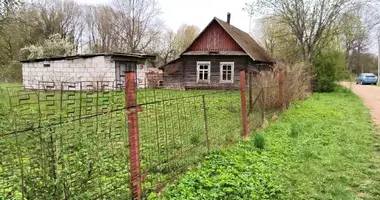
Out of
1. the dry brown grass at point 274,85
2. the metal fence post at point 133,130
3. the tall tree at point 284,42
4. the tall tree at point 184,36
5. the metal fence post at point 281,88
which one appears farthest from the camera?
the tall tree at point 184,36

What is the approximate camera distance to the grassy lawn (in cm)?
420

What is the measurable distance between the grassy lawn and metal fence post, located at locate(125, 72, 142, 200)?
1.56 ft

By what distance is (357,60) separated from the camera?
189ft

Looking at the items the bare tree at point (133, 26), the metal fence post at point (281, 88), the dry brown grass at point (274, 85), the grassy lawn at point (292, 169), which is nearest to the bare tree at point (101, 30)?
the bare tree at point (133, 26)

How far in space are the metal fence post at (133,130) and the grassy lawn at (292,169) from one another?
475 mm

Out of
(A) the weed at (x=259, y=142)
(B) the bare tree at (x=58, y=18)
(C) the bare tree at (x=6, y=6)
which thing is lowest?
(A) the weed at (x=259, y=142)

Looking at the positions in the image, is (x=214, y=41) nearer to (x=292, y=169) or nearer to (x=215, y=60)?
(x=215, y=60)

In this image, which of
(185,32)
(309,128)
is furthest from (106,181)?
(185,32)

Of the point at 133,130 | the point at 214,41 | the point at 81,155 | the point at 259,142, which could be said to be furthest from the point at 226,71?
the point at 81,155

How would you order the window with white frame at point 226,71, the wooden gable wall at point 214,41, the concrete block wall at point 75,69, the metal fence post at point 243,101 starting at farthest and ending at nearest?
the wooden gable wall at point 214,41, the window with white frame at point 226,71, the concrete block wall at point 75,69, the metal fence post at point 243,101

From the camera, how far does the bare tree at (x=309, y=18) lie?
25656mm

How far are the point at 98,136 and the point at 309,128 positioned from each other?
7177 mm

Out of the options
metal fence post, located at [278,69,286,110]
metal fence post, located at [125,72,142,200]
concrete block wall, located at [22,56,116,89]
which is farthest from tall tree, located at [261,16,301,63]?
metal fence post, located at [125,72,142,200]

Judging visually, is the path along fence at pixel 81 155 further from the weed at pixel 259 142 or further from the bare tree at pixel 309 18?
the bare tree at pixel 309 18
